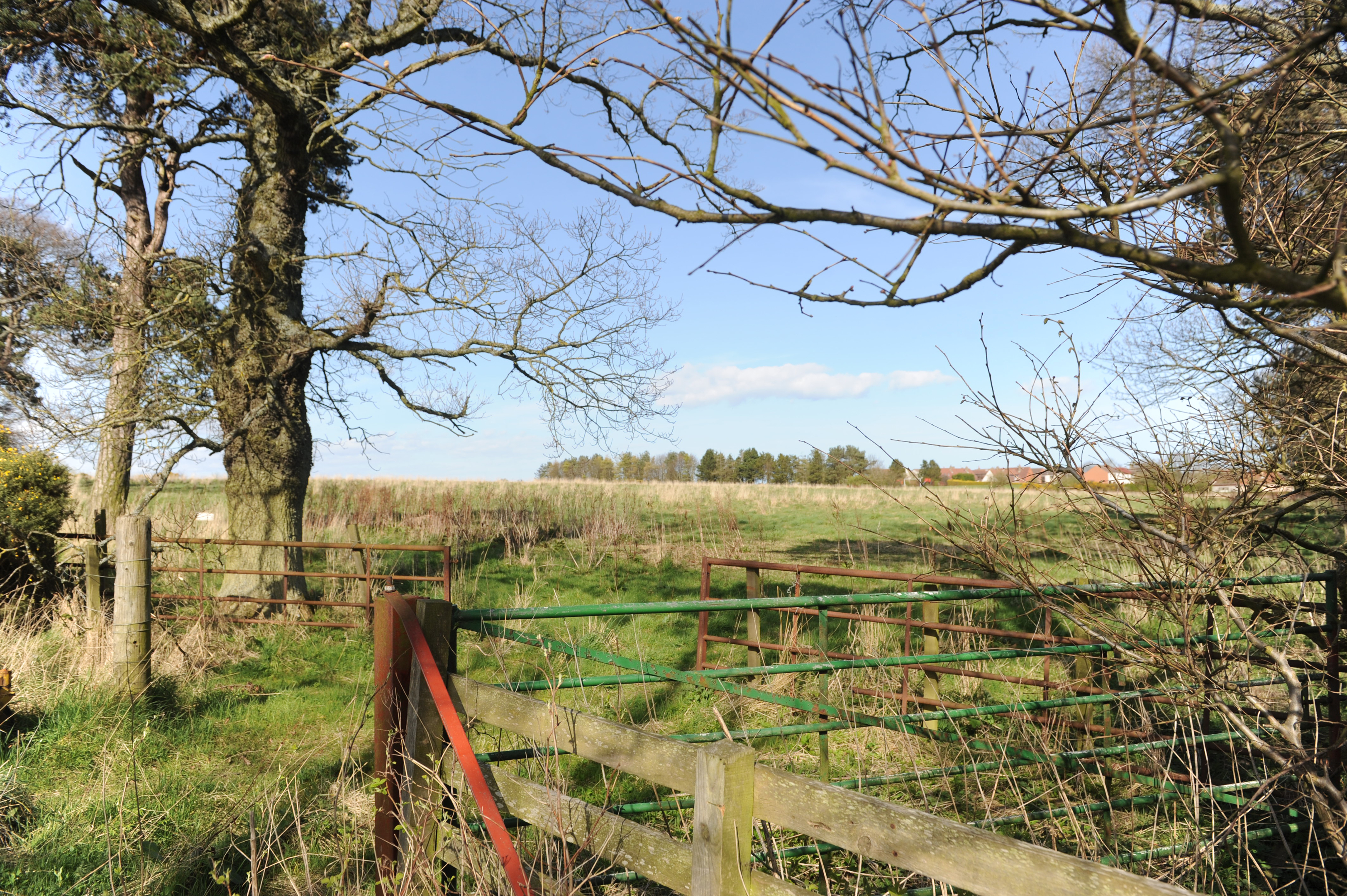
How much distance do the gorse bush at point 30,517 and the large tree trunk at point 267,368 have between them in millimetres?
1700

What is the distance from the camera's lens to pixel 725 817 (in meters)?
1.90

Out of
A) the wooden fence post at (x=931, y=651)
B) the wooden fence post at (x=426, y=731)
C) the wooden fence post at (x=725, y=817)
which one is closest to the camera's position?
the wooden fence post at (x=725, y=817)

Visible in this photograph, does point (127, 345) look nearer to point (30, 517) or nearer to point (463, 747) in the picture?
point (30, 517)

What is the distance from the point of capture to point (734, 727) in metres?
5.47

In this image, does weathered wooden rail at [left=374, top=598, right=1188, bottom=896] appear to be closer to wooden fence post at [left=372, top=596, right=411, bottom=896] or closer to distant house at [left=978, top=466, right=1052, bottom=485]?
wooden fence post at [left=372, top=596, right=411, bottom=896]

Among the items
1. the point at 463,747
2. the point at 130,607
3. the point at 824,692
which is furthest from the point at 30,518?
the point at 824,692

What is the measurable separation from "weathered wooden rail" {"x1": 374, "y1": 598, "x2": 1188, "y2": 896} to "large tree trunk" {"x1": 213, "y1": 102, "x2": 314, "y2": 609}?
7.50 metres

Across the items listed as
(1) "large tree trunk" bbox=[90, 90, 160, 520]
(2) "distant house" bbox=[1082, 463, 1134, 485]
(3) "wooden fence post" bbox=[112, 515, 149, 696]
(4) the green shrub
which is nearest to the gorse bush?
(4) the green shrub

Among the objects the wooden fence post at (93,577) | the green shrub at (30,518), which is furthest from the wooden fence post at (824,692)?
the green shrub at (30,518)

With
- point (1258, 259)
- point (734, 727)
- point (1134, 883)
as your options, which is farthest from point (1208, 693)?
point (734, 727)

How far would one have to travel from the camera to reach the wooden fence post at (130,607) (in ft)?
→ 17.9

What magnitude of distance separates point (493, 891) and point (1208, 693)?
2781 millimetres

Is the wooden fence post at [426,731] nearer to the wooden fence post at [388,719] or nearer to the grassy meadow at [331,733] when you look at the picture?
the wooden fence post at [388,719]

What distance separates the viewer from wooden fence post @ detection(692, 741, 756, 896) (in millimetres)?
1896
